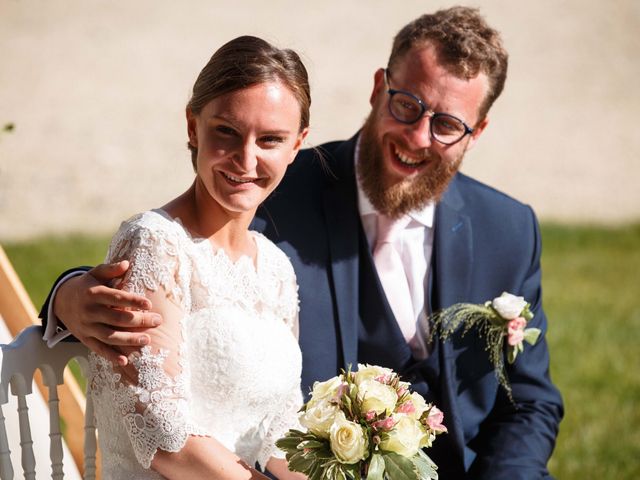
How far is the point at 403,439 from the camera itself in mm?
2635

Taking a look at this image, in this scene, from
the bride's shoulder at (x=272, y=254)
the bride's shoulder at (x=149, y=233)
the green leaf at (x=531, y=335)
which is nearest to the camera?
the bride's shoulder at (x=149, y=233)

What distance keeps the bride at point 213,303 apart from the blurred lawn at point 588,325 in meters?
3.61

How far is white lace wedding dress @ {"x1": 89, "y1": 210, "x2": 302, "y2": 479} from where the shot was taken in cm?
276

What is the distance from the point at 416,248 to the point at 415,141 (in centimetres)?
42

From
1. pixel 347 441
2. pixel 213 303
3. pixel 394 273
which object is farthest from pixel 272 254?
pixel 347 441

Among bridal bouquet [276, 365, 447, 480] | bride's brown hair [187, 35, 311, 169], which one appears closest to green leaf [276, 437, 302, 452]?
bridal bouquet [276, 365, 447, 480]

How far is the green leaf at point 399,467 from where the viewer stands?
8.64 feet

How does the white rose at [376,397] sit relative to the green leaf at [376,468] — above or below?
above

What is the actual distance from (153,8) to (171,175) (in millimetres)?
5072

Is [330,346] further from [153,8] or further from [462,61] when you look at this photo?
[153,8]

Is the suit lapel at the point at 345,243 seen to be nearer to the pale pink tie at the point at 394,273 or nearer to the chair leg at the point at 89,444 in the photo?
the pale pink tie at the point at 394,273

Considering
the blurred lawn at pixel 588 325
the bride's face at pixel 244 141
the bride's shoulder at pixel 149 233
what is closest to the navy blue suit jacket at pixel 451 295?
the bride's face at pixel 244 141

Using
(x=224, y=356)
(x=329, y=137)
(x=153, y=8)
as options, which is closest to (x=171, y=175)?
→ (x=329, y=137)

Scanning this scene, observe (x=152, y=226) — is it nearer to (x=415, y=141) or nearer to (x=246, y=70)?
(x=246, y=70)
